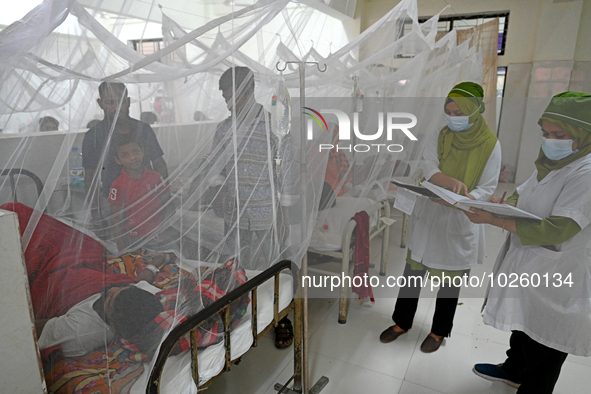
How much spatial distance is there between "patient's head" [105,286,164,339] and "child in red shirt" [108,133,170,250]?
0.22 meters

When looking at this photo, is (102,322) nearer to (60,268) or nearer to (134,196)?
(60,268)

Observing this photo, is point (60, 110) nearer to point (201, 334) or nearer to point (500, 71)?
point (201, 334)

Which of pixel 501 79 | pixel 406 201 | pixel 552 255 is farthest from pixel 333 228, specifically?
pixel 501 79

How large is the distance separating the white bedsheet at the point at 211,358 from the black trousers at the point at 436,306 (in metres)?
0.84

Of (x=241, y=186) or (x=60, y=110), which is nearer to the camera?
(x=60, y=110)

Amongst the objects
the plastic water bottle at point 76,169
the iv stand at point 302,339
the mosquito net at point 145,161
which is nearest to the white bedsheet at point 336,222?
the iv stand at point 302,339

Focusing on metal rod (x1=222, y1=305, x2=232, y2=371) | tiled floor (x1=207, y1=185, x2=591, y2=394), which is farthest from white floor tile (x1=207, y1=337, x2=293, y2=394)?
metal rod (x1=222, y1=305, x2=232, y2=371)

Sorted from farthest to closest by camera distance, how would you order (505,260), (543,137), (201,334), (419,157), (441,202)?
(419,157) < (441,202) < (505,260) < (543,137) < (201,334)

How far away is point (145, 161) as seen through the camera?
1276 mm

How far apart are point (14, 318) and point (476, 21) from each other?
23.1 feet

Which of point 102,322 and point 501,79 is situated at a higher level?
point 501,79

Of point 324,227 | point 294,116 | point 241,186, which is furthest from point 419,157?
point 241,186

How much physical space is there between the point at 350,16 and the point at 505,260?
1.62 m

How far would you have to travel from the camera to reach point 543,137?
142 centimetres
